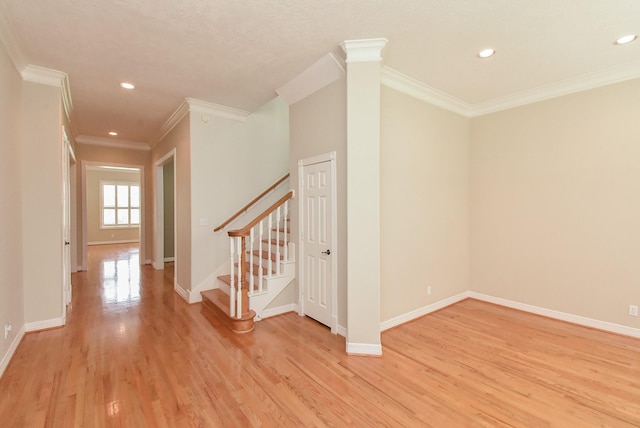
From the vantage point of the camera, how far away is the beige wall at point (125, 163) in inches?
248

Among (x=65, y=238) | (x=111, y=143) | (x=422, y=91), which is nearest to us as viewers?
(x=422, y=91)

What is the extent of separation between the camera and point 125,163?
21.9 feet

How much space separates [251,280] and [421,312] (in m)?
2.23

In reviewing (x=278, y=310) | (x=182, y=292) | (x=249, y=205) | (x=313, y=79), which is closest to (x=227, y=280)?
(x=278, y=310)

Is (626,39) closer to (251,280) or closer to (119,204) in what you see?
(251,280)

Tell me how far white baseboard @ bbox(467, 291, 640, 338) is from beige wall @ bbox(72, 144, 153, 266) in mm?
7097

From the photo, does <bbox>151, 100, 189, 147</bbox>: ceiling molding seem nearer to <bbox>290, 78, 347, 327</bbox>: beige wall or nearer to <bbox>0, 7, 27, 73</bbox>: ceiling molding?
<bbox>0, 7, 27, 73</bbox>: ceiling molding

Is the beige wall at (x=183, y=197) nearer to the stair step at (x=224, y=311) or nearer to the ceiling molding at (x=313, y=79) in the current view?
the stair step at (x=224, y=311)

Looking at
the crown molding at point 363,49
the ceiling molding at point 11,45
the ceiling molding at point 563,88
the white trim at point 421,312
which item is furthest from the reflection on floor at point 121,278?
the ceiling molding at point 563,88

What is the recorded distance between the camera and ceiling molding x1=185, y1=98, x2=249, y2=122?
13.6 feet

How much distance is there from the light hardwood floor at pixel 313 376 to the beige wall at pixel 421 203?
52 centimetres

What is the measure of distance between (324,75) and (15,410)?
3.81 meters

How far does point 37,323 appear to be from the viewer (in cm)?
328

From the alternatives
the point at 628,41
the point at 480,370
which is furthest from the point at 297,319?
the point at 628,41
